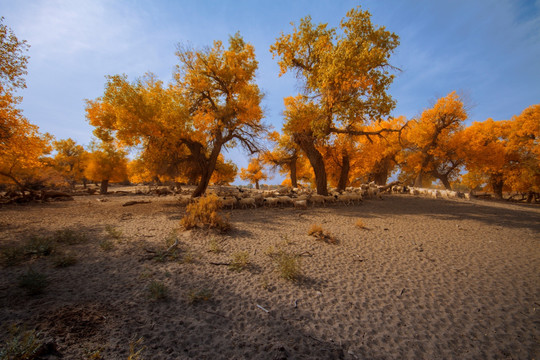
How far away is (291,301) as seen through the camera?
3.88 meters

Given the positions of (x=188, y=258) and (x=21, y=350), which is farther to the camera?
(x=188, y=258)

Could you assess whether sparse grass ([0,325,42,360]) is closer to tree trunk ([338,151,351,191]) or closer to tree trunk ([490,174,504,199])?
tree trunk ([338,151,351,191])

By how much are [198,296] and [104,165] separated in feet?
103

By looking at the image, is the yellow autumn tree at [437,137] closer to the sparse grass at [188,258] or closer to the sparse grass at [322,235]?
the sparse grass at [322,235]

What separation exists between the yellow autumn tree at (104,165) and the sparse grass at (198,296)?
28374 millimetres

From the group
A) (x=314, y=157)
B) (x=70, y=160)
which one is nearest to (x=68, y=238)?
(x=314, y=157)

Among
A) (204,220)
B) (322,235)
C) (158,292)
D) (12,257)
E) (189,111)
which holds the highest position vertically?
(189,111)

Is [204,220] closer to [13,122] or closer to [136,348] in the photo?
[136,348]

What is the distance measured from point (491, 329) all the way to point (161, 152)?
16.1 metres

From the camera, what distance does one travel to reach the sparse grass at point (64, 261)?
4.86 m

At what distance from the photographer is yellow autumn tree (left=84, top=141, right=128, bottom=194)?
2620 cm

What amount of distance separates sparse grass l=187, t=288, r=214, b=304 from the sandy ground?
0.18ft

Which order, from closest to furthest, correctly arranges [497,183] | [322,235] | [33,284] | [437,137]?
[33,284] < [322,235] < [437,137] < [497,183]

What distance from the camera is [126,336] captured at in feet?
9.36
